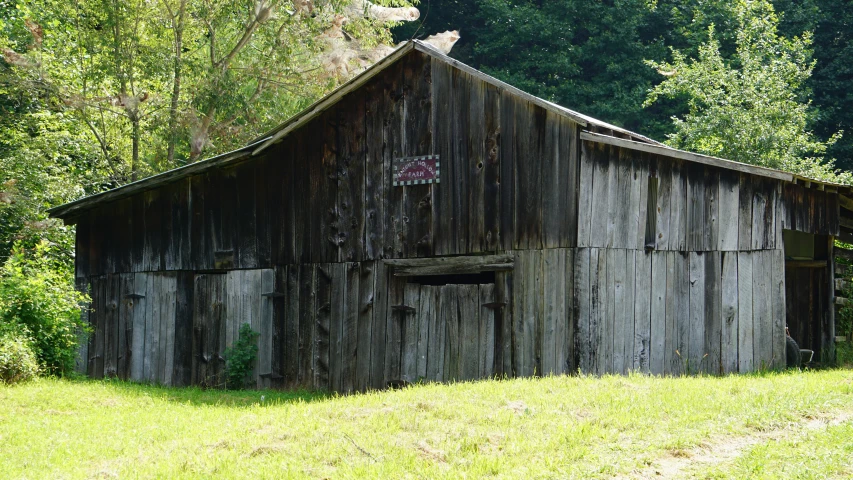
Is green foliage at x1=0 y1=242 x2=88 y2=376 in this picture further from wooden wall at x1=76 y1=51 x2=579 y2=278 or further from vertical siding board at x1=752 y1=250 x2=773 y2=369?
vertical siding board at x1=752 y1=250 x2=773 y2=369

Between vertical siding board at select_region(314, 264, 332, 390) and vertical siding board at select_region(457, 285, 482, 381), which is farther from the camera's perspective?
vertical siding board at select_region(314, 264, 332, 390)

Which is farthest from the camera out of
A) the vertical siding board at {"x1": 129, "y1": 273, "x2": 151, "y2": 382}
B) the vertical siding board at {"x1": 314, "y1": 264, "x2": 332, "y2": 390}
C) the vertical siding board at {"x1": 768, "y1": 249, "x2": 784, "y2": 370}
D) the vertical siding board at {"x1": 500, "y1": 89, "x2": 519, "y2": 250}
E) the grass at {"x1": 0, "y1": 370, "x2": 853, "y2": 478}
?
the vertical siding board at {"x1": 129, "y1": 273, "x2": 151, "y2": 382}

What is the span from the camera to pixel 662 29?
137ft

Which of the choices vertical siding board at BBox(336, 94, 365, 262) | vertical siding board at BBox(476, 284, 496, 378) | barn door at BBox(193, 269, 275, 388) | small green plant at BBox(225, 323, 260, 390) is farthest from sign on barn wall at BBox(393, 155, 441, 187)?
small green plant at BBox(225, 323, 260, 390)

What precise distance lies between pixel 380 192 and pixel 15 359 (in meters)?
6.76

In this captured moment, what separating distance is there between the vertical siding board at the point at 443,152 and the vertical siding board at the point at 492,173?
0.64m

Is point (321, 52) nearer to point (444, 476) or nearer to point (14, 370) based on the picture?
point (14, 370)

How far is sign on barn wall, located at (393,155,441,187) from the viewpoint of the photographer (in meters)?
16.0

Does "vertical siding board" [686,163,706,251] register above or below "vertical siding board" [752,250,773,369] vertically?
above

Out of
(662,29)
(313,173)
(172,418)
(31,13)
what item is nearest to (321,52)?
(31,13)

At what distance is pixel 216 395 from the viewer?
16469 millimetres

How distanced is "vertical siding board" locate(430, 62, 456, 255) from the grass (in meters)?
3.23

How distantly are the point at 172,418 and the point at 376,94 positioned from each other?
22.5 feet

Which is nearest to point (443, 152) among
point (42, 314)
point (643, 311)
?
point (643, 311)
